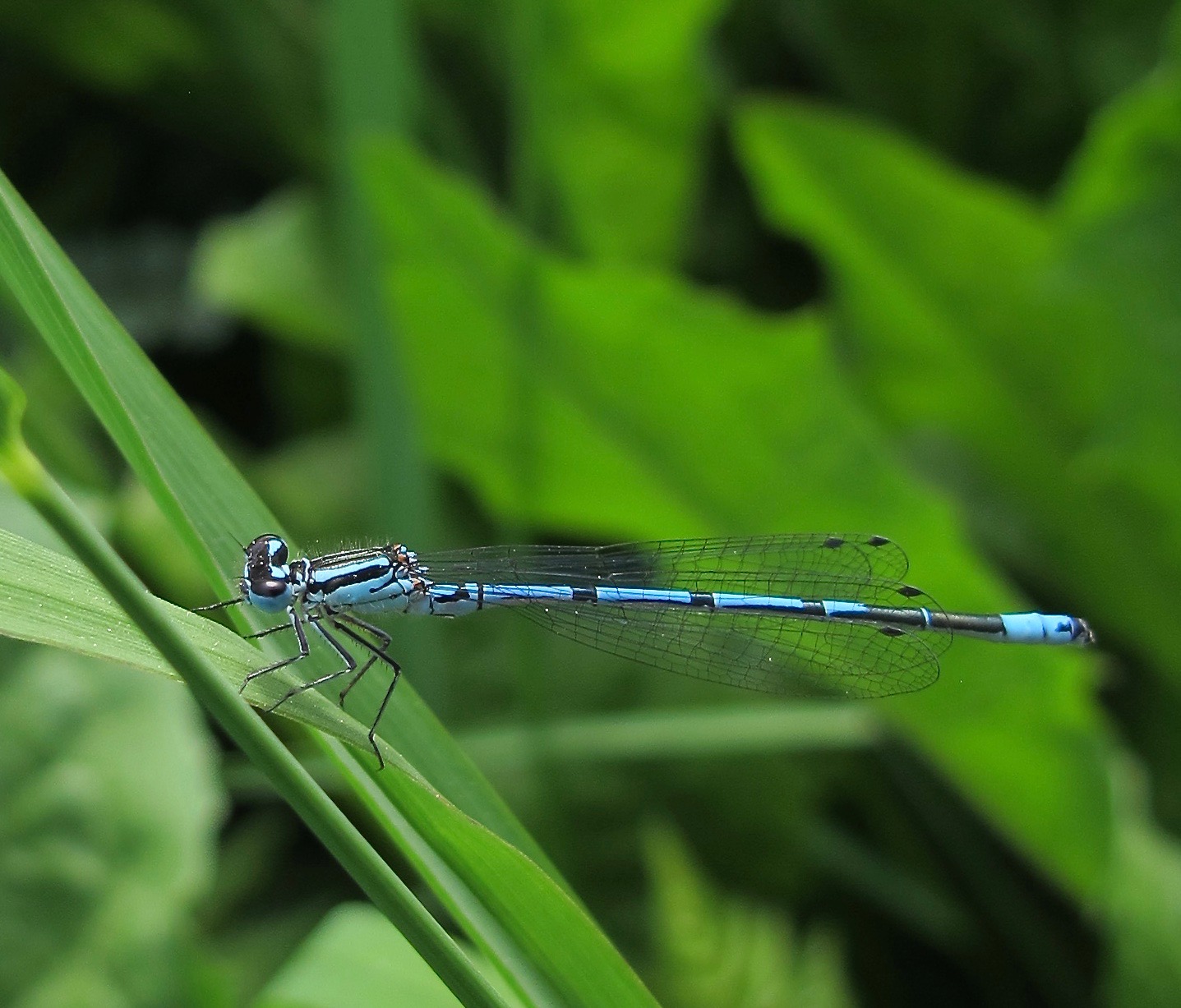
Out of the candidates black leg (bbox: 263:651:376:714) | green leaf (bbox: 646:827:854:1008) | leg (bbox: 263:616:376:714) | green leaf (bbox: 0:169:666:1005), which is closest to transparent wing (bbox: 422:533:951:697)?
green leaf (bbox: 646:827:854:1008)

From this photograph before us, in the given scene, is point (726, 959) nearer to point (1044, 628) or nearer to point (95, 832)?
point (1044, 628)

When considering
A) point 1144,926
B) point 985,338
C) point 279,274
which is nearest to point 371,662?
point 1144,926

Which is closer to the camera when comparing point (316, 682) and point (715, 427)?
point (316, 682)

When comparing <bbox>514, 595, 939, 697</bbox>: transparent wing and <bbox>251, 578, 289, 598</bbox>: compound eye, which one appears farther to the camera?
<bbox>514, 595, 939, 697</bbox>: transparent wing

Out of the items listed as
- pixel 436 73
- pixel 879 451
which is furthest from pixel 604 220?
pixel 879 451

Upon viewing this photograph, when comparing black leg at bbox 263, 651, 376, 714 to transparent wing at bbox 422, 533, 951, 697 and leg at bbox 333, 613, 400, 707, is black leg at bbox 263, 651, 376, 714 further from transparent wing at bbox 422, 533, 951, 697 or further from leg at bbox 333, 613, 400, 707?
transparent wing at bbox 422, 533, 951, 697

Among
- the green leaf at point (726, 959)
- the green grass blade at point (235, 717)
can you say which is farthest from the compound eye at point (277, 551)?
the green leaf at point (726, 959)

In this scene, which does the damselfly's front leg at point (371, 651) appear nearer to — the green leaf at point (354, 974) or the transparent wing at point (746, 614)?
the transparent wing at point (746, 614)

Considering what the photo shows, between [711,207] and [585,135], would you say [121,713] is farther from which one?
[711,207]

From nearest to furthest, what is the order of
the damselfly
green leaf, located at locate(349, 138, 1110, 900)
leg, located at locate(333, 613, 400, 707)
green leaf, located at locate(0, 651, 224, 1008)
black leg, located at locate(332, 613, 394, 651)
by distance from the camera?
leg, located at locate(333, 613, 400, 707), black leg, located at locate(332, 613, 394, 651), green leaf, located at locate(0, 651, 224, 1008), the damselfly, green leaf, located at locate(349, 138, 1110, 900)
